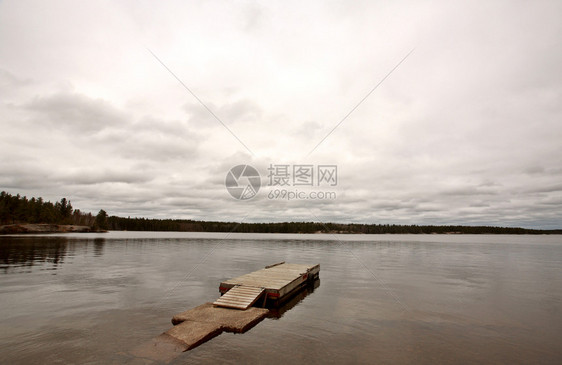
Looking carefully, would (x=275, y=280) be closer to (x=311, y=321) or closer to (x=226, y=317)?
(x=311, y=321)

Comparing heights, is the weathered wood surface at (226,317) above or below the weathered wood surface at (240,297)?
below

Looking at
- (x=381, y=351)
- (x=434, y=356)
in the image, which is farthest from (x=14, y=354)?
(x=434, y=356)

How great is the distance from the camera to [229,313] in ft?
53.7

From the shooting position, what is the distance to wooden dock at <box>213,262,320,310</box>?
1809 cm

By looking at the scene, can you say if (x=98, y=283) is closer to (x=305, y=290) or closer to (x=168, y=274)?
(x=168, y=274)

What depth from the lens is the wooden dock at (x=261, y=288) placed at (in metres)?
18.1

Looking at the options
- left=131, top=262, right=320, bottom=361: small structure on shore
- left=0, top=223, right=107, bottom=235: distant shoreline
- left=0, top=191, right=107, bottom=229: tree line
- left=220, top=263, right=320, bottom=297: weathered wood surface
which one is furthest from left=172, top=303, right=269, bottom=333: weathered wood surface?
left=0, top=191, right=107, bottom=229: tree line

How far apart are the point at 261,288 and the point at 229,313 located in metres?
4.11

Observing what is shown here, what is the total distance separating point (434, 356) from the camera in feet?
41.7

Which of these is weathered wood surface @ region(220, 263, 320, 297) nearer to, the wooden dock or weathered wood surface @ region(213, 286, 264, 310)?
the wooden dock

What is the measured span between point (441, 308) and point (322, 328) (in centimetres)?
955

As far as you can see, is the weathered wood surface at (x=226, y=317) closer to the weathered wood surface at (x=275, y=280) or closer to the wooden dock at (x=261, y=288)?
the wooden dock at (x=261, y=288)

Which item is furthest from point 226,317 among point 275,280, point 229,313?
point 275,280

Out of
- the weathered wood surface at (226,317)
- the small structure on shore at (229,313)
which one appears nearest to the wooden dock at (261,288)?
the small structure on shore at (229,313)
